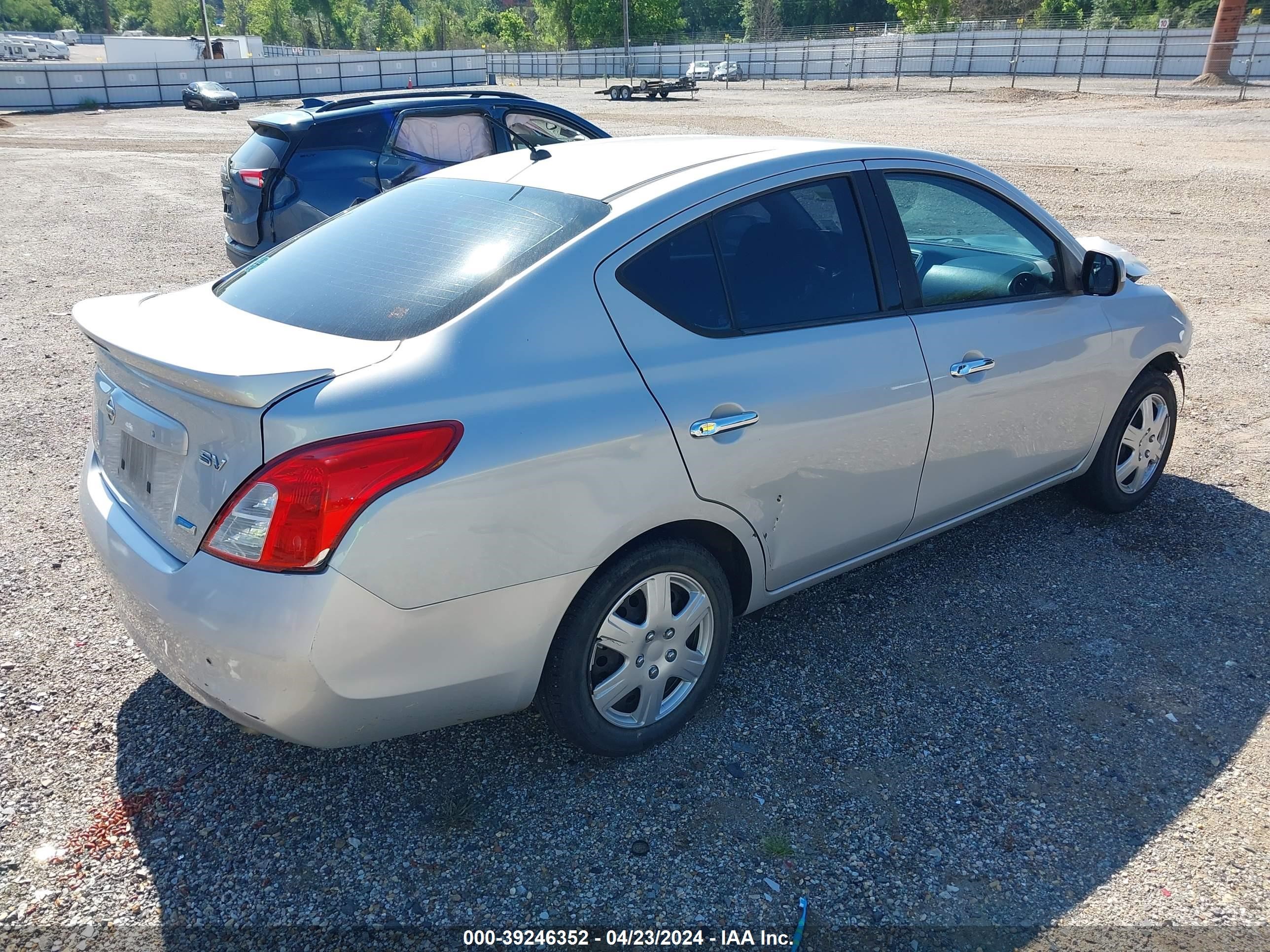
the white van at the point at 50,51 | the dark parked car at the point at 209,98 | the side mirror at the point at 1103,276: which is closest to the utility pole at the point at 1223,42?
the dark parked car at the point at 209,98

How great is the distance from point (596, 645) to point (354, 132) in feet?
21.7

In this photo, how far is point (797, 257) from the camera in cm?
329

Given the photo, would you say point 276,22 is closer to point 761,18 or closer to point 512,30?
point 512,30

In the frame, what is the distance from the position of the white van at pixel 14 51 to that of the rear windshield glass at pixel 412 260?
323 feet

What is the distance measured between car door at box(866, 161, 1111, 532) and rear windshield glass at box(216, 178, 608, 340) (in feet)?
4.40

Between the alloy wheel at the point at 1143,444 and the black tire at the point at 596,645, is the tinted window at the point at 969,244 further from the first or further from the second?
the black tire at the point at 596,645

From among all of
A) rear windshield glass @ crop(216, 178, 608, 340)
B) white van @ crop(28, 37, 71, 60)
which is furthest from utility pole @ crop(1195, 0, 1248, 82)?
white van @ crop(28, 37, 71, 60)

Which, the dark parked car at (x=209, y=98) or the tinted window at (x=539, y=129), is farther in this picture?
the dark parked car at (x=209, y=98)

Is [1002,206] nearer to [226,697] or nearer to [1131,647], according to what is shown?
[1131,647]

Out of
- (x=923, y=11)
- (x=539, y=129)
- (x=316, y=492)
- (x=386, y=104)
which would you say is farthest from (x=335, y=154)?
(x=923, y=11)

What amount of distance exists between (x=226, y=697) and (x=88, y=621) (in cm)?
168

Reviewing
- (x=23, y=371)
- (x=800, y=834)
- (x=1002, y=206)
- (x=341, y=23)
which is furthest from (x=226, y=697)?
(x=341, y=23)

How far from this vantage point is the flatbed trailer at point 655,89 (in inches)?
1768

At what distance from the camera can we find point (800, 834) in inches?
109
